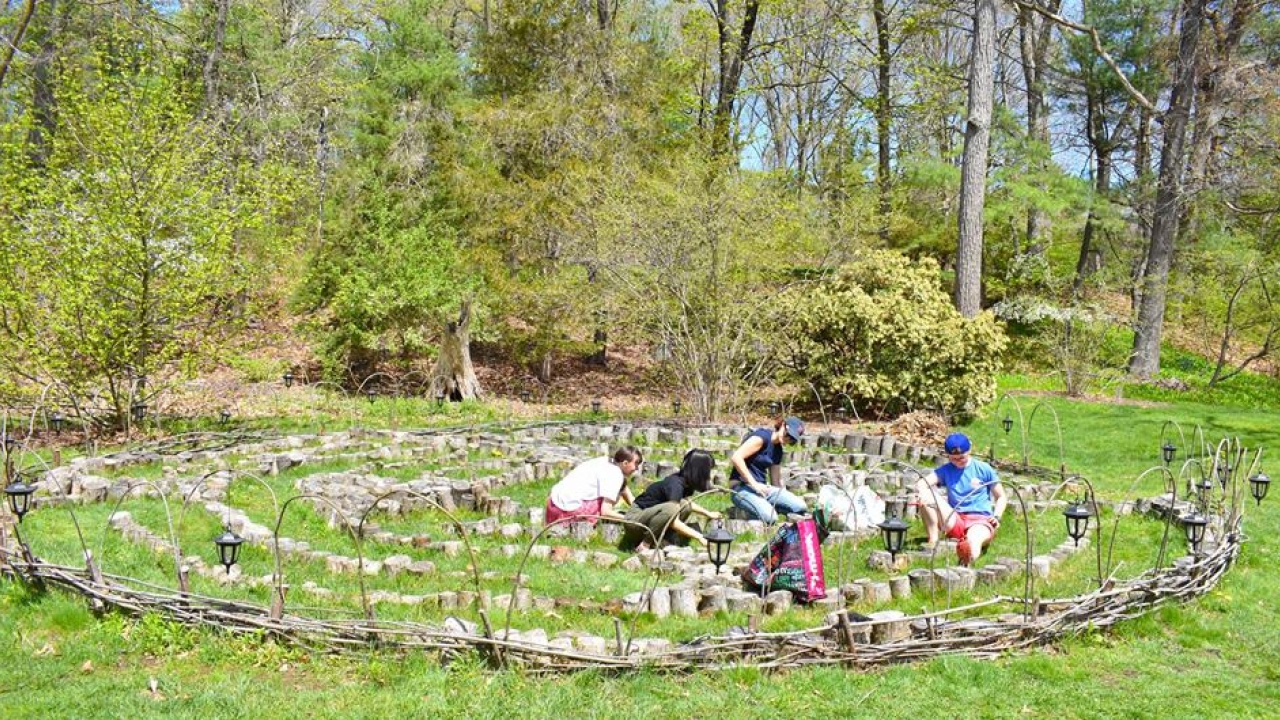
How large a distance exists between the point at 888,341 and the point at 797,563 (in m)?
11.1

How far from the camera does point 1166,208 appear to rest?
22.3 metres

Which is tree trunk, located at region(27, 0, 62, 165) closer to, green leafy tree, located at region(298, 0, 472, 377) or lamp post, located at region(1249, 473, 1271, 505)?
green leafy tree, located at region(298, 0, 472, 377)

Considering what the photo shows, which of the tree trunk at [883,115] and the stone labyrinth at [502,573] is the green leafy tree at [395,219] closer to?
the stone labyrinth at [502,573]

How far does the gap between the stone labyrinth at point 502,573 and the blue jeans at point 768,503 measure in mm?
217

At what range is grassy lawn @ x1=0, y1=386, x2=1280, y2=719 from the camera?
4996 millimetres

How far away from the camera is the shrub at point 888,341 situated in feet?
55.1

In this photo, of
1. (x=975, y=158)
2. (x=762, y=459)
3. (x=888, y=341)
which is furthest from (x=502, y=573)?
(x=975, y=158)

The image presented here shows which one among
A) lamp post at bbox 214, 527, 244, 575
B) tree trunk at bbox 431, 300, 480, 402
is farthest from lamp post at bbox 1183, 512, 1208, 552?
tree trunk at bbox 431, 300, 480, 402

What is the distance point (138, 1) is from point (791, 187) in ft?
50.1

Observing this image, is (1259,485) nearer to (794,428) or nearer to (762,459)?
(794,428)

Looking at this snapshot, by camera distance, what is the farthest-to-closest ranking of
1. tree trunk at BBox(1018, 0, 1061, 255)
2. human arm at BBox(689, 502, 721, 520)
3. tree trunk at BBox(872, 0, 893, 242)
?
tree trunk at BBox(1018, 0, 1061, 255), tree trunk at BBox(872, 0, 893, 242), human arm at BBox(689, 502, 721, 520)

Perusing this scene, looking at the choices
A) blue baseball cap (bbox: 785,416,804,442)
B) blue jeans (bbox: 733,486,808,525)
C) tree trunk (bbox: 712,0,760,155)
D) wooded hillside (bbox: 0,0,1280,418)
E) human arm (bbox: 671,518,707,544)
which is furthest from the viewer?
tree trunk (bbox: 712,0,760,155)

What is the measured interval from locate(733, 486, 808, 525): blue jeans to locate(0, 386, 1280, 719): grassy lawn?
267 cm

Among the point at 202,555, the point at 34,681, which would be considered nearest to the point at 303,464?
the point at 202,555
